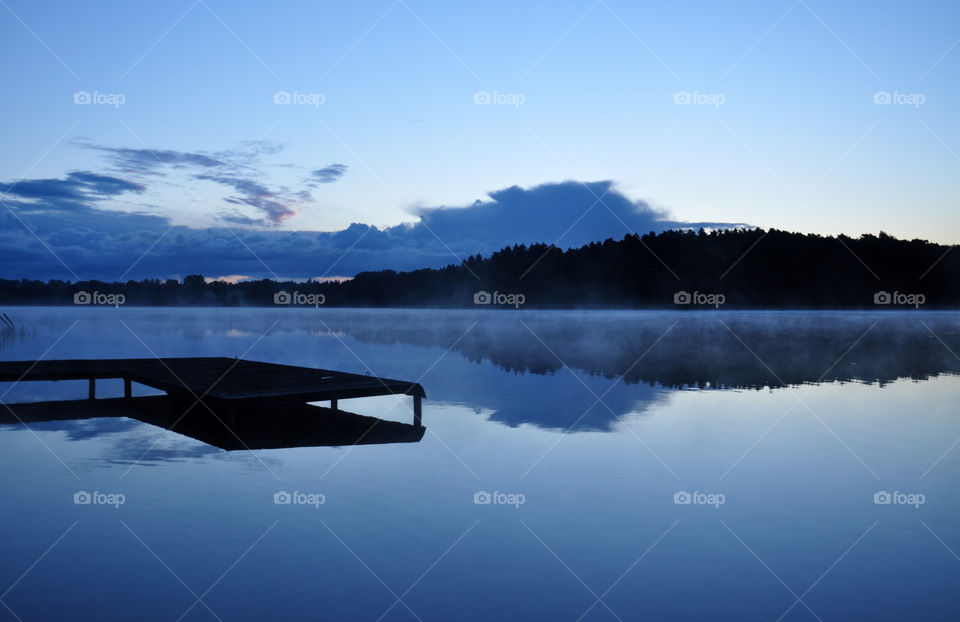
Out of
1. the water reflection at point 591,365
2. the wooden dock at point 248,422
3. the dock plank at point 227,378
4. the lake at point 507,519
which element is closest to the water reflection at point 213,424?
the wooden dock at point 248,422

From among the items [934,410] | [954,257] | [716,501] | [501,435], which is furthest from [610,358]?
[954,257]

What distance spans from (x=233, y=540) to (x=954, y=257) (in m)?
157

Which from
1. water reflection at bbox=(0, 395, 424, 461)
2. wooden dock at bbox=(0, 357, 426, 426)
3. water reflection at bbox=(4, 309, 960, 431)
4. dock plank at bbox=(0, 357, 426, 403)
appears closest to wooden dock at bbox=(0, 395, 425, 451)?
water reflection at bbox=(0, 395, 424, 461)

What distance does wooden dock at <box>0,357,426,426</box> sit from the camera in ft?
45.7

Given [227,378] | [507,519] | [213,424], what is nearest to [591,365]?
[227,378]

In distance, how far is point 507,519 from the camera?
9305mm

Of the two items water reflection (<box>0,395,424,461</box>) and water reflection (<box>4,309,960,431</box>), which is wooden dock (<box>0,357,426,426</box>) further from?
water reflection (<box>4,309,960,431</box>)

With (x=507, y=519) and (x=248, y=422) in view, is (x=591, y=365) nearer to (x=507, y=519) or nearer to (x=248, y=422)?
(x=248, y=422)

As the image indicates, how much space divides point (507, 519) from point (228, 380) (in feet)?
30.0

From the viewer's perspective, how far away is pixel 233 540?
839cm

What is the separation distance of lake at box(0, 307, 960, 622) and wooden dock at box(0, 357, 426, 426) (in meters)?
1.02

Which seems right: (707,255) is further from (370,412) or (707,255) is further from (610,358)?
(370,412)

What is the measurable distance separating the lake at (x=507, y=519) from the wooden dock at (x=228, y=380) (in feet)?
3.35

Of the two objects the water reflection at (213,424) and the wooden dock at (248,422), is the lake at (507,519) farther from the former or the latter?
the wooden dock at (248,422)
